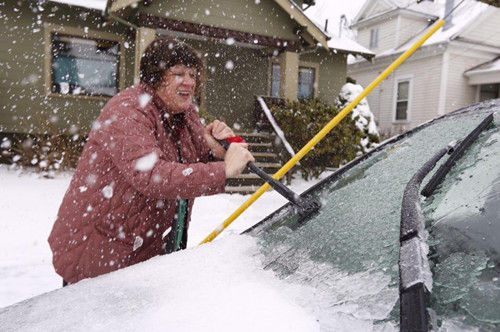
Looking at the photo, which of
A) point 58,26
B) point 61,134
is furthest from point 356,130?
point 58,26

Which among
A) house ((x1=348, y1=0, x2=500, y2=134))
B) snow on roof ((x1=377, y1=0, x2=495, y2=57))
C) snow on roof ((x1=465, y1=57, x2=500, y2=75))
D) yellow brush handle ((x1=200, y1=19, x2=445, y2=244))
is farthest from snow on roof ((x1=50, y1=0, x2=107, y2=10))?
snow on roof ((x1=465, y1=57, x2=500, y2=75))

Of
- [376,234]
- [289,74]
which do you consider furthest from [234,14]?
[376,234]

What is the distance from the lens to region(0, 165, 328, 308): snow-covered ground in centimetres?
348

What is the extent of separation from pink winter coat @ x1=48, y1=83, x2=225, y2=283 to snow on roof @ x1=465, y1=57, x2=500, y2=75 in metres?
16.4

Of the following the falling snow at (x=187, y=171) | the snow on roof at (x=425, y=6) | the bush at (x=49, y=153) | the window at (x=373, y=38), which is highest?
the snow on roof at (x=425, y=6)

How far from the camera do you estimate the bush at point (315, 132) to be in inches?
356

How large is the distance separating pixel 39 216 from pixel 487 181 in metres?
5.90

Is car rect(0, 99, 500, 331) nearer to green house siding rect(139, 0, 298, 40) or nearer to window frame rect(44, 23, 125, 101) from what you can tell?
green house siding rect(139, 0, 298, 40)

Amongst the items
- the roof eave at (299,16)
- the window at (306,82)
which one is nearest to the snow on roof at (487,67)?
the window at (306,82)

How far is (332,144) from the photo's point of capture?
361 inches

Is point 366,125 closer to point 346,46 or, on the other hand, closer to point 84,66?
point 346,46

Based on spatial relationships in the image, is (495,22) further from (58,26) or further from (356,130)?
(58,26)

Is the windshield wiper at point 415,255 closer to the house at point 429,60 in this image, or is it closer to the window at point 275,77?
the window at point 275,77

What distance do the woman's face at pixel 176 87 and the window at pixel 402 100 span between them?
57.9 ft
